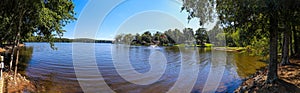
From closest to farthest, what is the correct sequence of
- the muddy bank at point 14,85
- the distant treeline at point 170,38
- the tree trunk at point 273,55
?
the tree trunk at point 273,55 < the muddy bank at point 14,85 < the distant treeline at point 170,38

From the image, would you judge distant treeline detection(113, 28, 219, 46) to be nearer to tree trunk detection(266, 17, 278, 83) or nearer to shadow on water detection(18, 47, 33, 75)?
shadow on water detection(18, 47, 33, 75)

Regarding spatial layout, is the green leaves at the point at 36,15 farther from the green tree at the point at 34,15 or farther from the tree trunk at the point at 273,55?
the tree trunk at the point at 273,55

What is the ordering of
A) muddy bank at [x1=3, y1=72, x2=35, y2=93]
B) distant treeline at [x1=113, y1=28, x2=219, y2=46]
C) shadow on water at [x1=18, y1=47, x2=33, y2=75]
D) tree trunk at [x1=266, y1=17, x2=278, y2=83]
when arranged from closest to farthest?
tree trunk at [x1=266, y1=17, x2=278, y2=83], muddy bank at [x1=3, y1=72, x2=35, y2=93], shadow on water at [x1=18, y1=47, x2=33, y2=75], distant treeline at [x1=113, y1=28, x2=219, y2=46]

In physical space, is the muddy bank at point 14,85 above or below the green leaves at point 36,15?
below

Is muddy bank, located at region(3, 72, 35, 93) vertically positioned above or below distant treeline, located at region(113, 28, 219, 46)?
below

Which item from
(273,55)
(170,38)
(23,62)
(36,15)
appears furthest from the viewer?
(170,38)

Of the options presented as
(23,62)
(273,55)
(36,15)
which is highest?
(36,15)

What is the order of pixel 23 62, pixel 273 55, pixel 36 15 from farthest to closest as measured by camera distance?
pixel 23 62, pixel 36 15, pixel 273 55

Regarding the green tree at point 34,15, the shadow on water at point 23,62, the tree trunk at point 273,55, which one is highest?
the green tree at point 34,15

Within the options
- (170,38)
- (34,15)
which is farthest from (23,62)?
(170,38)

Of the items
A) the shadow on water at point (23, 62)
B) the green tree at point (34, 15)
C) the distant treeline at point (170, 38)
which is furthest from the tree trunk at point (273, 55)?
the distant treeline at point (170, 38)

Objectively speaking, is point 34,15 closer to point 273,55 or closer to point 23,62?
point 273,55

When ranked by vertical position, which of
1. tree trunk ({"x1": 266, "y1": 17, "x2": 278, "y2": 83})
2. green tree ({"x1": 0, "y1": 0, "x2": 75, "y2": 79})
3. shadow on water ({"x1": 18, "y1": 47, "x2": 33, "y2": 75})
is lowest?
shadow on water ({"x1": 18, "y1": 47, "x2": 33, "y2": 75})

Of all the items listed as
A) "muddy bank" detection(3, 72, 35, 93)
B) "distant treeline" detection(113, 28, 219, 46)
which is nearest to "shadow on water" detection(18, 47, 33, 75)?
"muddy bank" detection(3, 72, 35, 93)
